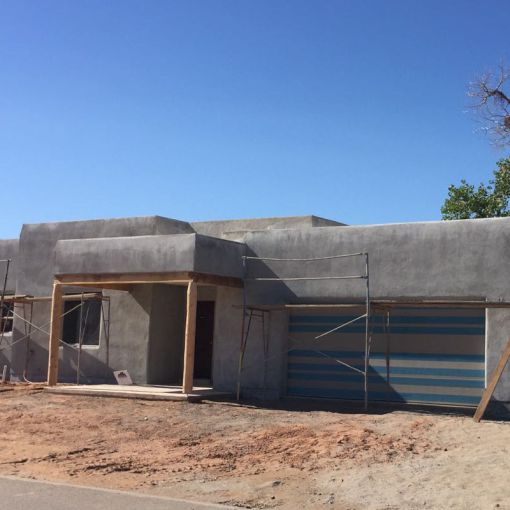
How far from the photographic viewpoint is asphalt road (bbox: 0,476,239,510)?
25.8 ft

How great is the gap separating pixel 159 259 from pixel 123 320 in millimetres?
3439

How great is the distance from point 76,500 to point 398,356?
371 inches

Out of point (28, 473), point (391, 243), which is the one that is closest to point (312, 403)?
point (391, 243)

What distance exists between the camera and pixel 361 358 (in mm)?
16672

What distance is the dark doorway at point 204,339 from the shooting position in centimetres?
2008

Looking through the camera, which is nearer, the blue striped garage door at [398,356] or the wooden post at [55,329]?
the blue striped garage door at [398,356]

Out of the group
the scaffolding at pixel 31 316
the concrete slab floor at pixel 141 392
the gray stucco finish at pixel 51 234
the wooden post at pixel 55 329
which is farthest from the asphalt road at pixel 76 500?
the gray stucco finish at pixel 51 234

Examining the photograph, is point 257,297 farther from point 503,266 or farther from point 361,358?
point 503,266

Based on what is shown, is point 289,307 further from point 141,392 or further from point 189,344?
point 141,392

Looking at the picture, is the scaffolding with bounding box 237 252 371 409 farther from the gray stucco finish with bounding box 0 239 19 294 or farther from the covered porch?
the gray stucco finish with bounding box 0 239 19 294

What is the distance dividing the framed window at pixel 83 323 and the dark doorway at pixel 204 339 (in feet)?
8.66

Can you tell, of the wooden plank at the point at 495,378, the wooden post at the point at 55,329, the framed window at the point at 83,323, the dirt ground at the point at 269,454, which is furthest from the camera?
the framed window at the point at 83,323

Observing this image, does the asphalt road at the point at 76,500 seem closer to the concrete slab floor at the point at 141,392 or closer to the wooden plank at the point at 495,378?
the wooden plank at the point at 495,378

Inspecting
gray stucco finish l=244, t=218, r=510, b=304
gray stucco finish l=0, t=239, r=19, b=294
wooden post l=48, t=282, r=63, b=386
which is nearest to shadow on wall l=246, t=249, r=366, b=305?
gray stucco finish l=244, t=218, r=510, b=304
